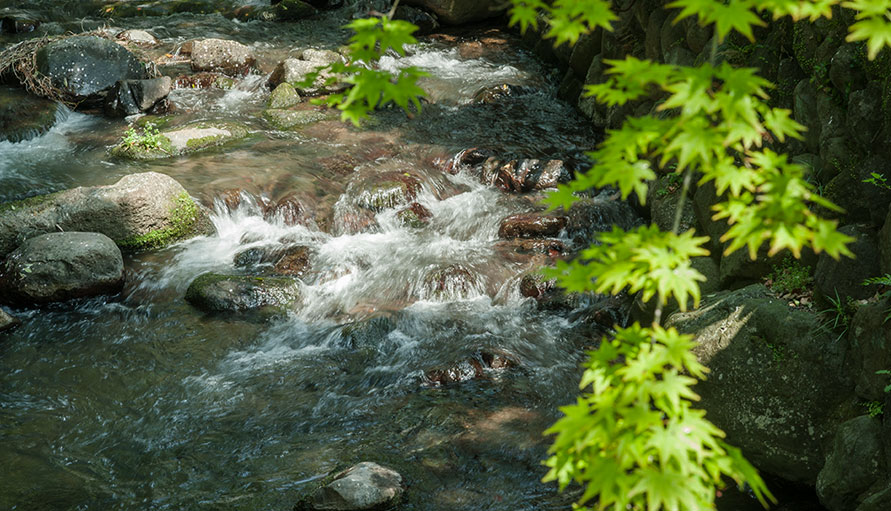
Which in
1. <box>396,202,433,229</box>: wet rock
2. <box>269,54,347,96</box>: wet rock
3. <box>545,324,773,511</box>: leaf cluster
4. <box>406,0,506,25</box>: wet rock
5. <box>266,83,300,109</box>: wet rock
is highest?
<box>545,324,773,511</box>: leaf cluster

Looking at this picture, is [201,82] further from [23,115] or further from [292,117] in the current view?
[23,115]

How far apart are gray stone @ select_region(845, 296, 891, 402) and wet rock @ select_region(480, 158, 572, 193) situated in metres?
5.71

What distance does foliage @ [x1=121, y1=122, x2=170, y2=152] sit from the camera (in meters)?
10.4

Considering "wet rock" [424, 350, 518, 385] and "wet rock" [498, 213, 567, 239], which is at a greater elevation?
"wet rock" [498, 213, 567, 239]

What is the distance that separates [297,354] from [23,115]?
7.75 meters

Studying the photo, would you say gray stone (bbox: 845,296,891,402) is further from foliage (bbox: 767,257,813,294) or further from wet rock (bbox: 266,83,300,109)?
wet rock (bbox: 266,83,300,109)

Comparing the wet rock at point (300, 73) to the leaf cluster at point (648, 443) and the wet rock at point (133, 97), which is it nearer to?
the wet rock at point (133, 97)

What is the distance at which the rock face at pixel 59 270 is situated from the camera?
7.56m

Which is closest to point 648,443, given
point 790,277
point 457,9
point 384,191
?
point 790,277

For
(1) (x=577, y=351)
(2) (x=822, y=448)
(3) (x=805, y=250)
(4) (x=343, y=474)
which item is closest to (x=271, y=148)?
(1) (x=577, y=351)

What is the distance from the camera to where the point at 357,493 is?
4688mm

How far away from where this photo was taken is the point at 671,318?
18.6ft

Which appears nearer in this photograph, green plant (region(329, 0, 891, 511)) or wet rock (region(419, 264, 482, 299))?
green plant (region(329, 0, 891, 511))

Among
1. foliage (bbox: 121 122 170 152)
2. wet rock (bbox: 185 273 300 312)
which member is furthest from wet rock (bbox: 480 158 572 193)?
foliage (bbox: 121 122 170 152)
